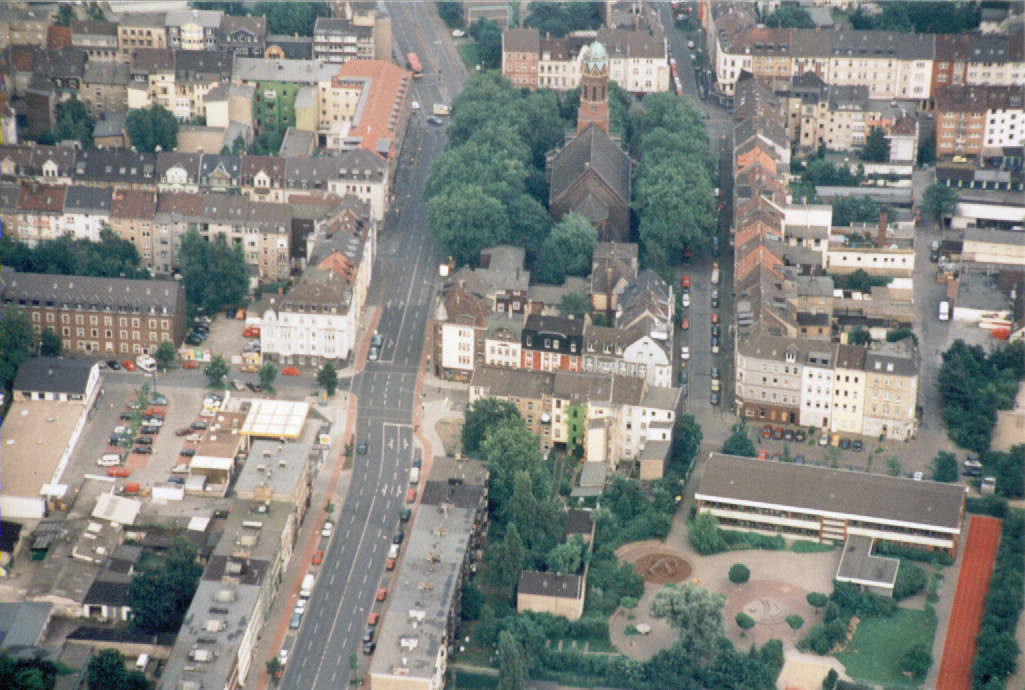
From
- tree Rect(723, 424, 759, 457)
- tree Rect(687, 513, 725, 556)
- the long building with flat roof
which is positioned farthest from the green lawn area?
tree Rect(723, 424, 759, 457)

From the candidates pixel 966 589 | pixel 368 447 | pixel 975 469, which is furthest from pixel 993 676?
pixel 368 447

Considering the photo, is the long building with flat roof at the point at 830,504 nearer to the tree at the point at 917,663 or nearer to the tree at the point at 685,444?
the tree at the point at 685,444

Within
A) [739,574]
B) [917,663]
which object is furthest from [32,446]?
[917,663]

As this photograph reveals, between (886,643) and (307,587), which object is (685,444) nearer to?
(886,643)

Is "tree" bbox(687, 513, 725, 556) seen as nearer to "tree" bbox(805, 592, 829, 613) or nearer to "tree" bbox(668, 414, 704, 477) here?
"tree" bbox(668, 414, 704, 477)

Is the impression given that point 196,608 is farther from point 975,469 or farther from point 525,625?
point 975,469
